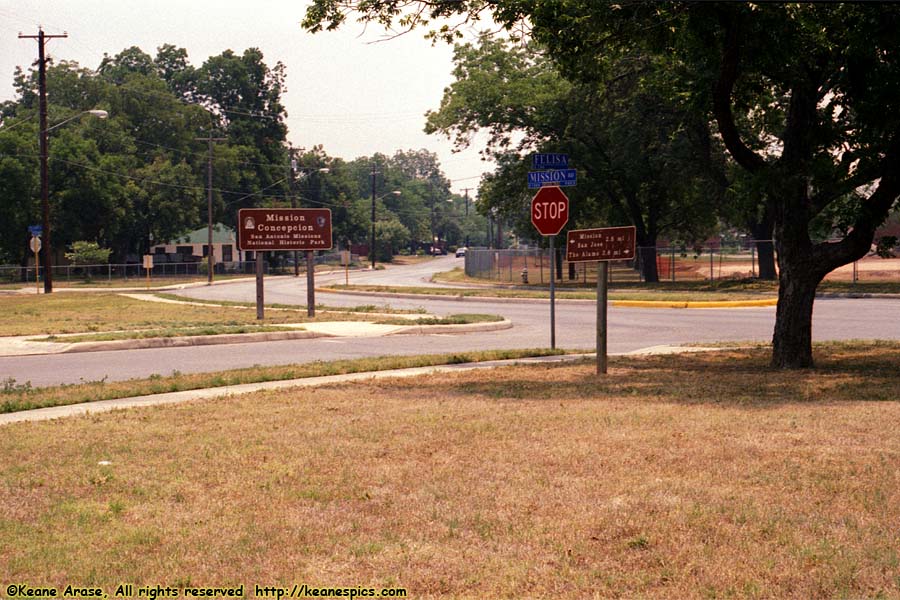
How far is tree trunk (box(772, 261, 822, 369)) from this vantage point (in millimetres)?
14242

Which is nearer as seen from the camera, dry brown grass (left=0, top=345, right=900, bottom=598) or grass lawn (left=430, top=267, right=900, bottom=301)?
dry brown grass (left=0, top=345, right=900, bottom=598)

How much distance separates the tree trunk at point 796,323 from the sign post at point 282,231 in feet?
50.9

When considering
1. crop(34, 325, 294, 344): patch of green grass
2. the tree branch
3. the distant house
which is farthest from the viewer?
the distant house

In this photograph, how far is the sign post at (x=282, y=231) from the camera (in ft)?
90.3

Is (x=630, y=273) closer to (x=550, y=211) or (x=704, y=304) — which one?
(x=704, y=304)

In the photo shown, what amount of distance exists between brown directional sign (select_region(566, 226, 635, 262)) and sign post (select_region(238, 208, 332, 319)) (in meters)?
14.2

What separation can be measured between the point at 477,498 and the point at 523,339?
50.7 feet

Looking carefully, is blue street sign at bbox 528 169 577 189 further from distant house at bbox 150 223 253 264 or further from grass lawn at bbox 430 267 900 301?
distant house at bbox 150 223 253 264

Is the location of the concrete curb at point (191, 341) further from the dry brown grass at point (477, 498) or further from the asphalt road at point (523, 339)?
the dry brown grass at point (477, 498)

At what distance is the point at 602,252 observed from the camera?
1394 cm

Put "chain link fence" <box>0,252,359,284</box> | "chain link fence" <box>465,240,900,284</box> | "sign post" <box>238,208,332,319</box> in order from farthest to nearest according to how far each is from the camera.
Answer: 1. "chain link fence" <box>0,252,359,284</box>
2. "chain link fence" <box>465,240,900,284</box>
3. "sign post" <box>238,208,332,319</box>

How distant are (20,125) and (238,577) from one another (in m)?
75.0

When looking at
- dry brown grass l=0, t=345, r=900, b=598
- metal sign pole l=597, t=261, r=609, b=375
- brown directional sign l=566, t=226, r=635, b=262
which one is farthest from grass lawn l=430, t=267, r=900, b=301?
dry brown grass l=0, t=345, r=900, b=598

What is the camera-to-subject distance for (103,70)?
116625 millimetres
